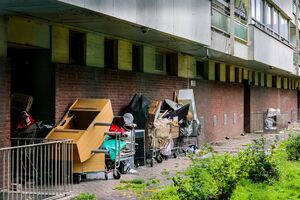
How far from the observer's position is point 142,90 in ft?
53.1

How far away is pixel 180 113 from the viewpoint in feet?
52.9

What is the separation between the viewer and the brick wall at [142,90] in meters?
12.5

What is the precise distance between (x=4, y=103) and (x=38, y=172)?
1.61 metres

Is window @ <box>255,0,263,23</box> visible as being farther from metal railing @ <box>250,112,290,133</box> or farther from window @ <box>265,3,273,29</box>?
metal railing @ <box>250,112,290,133</box>

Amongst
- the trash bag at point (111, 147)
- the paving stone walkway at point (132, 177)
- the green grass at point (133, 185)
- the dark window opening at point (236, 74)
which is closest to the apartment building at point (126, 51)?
the dark window opening at point (236, 74)

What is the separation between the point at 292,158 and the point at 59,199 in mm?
8890

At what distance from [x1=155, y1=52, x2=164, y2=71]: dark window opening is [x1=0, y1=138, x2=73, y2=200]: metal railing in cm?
827

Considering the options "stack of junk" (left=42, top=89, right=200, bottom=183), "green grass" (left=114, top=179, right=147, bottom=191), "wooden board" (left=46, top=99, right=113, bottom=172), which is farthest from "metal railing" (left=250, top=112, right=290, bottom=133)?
"green grass" (left=114, top=179, right=147, bottom=191)

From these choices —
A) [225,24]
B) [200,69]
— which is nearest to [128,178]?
[225,24]

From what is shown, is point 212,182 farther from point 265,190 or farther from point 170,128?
point 170,128

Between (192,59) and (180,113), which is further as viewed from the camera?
(192,59)

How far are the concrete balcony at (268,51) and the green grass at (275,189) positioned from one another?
1022cm

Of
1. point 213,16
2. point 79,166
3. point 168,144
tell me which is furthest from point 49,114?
point 213,16

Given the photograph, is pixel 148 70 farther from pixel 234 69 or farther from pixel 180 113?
pixel 234 69
